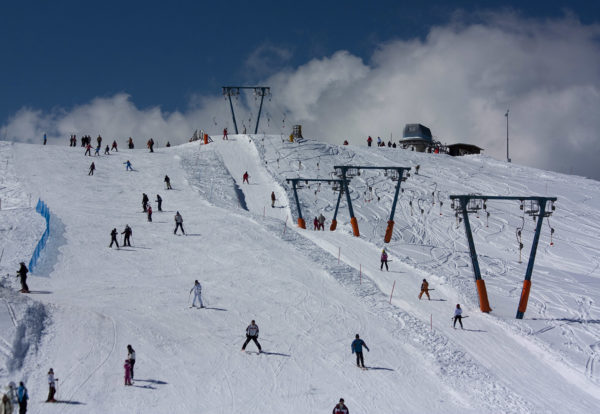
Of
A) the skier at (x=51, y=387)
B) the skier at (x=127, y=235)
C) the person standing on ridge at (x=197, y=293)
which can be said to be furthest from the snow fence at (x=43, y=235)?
the skier at (x=51, y=387)

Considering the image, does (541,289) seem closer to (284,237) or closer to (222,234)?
(284,237)

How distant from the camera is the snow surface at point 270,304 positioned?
1666cm

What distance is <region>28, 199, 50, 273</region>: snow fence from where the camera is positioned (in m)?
25.9

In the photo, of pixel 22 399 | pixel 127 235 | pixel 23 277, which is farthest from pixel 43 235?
pixel 22 399

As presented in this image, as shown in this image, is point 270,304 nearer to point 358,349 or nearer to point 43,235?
point 358,349

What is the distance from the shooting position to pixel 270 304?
2333cm

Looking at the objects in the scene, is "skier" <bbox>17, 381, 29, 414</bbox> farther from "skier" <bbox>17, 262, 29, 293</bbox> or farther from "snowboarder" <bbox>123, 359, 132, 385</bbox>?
"skier" <bbox>17, 262, 29, 293</bbox>

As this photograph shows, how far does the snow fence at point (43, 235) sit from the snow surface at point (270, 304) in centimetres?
40

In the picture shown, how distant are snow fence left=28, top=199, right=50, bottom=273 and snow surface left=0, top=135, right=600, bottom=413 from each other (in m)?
0.40

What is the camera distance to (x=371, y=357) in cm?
1959

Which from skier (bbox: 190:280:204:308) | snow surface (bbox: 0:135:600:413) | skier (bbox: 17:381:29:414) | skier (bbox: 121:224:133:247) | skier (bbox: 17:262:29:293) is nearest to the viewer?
skier (bbox: 17:381:29:414)

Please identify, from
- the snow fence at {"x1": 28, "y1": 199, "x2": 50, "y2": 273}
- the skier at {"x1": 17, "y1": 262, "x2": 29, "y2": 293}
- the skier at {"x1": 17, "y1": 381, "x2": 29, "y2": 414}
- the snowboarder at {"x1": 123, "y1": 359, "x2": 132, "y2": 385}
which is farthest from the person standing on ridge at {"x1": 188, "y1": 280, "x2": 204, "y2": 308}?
the skier at {"x1": 17, "y1": 381, "x2": 29, "y2": 414}

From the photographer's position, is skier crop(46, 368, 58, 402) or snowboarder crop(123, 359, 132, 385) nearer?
skier crop(46, 368, 58, 402)

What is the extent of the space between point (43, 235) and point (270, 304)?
12702mm
